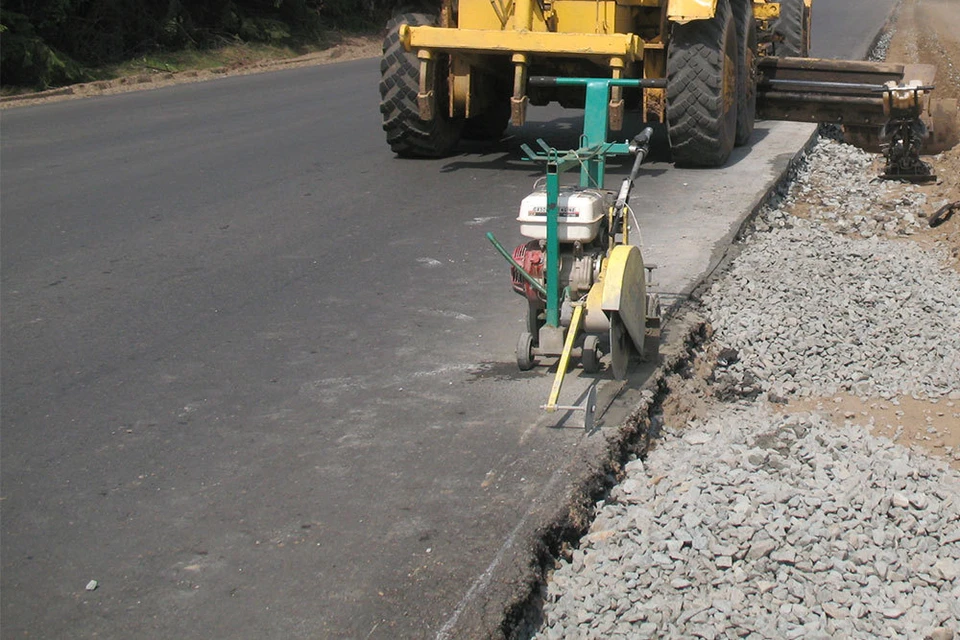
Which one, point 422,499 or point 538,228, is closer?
point 422,499

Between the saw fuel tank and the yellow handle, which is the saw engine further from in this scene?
the yellow handle

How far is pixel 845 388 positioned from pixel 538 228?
5.96ft

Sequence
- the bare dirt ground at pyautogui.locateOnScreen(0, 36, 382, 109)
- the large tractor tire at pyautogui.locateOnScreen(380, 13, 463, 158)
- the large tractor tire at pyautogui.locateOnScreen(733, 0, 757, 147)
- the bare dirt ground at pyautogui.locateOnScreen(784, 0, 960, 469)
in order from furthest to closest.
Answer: the bare dirt ground at pyautogui.locateOnScreen(0, 36, 382, 109) < the large tractor tire at pyautogui.locateOnScreen(733, 0, 757, 147) < the large tractor tire at pyautogui.locateOnScreen(380, 13, 463, 158) < the bare dirt ground at pyautogui.locateOnScreen(784, 0, 960, 469)

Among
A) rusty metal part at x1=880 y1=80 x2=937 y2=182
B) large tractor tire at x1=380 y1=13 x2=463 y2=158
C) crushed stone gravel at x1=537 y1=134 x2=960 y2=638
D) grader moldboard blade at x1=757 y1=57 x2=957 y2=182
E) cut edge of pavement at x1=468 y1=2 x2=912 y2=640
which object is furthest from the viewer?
large tractor tire at x1=380 y1=13 x2=463 y2=158

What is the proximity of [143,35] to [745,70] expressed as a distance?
1484 cm

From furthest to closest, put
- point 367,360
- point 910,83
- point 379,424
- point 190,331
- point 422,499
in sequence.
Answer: point 910,83, point 190,331, point 367,360, point 379,424, point 422,499

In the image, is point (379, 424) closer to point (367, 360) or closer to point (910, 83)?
point (367, 360)

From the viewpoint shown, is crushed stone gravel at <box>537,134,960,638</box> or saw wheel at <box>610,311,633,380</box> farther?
saw wheel at <box>610,311,633,380</box>

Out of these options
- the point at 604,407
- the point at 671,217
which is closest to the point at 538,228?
the point at 604,407

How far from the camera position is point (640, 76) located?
10688 millimetres

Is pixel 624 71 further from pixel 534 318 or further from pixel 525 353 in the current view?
pixel 525 353

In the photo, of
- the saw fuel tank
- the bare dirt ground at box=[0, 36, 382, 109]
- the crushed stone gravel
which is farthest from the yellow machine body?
the bare dirt ground at box=[0, 36, 382, 109]

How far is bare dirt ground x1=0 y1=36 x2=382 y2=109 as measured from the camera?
57.7ft

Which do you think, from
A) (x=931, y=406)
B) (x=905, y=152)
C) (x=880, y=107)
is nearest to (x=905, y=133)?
(x=905, y=152)
